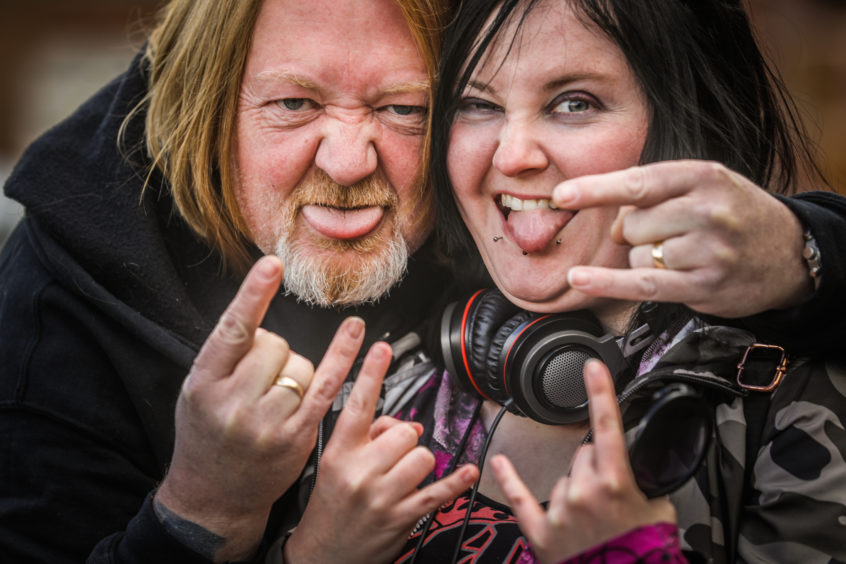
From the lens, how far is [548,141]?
1388 millimetres

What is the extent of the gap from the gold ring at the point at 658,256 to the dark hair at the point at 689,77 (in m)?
0.36

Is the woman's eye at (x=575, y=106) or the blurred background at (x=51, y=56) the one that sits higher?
the woman's eye at (x=575, y=106)

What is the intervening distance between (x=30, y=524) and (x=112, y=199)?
2.40 ft

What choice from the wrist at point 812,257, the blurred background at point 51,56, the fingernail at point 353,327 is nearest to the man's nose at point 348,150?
the fingernail at point 353,327

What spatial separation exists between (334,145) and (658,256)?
0.79 meters

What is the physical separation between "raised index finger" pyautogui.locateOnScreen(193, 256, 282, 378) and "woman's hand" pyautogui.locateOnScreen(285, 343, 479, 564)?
0.62 feet

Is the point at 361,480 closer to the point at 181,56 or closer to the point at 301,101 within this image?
the point at 301,101

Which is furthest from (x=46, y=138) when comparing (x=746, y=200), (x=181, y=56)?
(x=746, y=200)

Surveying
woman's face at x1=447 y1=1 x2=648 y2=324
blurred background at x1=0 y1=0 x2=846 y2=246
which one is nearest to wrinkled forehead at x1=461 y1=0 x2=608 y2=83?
woman's face at x1=447 y1=1 x2=648 y2=324

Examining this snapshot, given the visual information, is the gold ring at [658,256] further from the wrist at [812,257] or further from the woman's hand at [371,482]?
the woman's hand at [371,482]

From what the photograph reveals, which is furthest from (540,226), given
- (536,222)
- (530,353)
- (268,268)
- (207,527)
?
(207,527)

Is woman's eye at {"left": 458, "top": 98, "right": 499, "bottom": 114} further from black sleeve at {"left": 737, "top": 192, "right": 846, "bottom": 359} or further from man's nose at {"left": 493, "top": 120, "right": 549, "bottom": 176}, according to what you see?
black sleeve at {"left": 737, "top": 192, "right": 846, "bottom": 359}

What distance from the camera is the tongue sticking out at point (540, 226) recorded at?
4.69ft

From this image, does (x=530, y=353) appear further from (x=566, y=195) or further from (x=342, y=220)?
(x=342, y=220)
